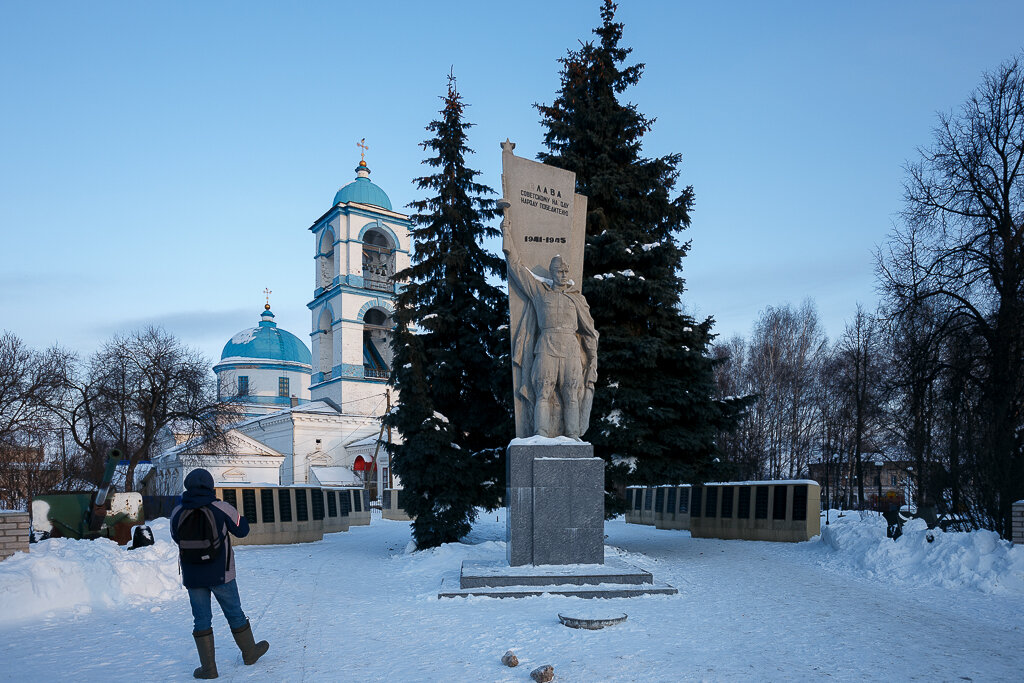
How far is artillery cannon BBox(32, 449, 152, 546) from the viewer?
1136 centimetres

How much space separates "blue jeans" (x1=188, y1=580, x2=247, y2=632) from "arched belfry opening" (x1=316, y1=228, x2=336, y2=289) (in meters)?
44.8

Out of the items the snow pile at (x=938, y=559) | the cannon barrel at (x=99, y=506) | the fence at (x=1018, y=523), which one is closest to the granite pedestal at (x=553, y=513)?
the snow pile at (x=938, y=559)

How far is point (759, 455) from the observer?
101 feet

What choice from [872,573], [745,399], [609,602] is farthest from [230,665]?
[745,399]

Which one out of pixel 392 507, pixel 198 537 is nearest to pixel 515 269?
pixel 198 537

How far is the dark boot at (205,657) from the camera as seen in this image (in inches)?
198

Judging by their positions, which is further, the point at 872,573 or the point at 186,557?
the point at 872,573

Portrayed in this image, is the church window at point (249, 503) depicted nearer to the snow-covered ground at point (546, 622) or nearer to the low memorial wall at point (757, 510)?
the snow-covered ground at point (546, 622)

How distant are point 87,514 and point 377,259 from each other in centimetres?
3971

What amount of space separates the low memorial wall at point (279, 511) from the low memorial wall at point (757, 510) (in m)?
8.40

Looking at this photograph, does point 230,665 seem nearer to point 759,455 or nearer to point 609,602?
point 609,602

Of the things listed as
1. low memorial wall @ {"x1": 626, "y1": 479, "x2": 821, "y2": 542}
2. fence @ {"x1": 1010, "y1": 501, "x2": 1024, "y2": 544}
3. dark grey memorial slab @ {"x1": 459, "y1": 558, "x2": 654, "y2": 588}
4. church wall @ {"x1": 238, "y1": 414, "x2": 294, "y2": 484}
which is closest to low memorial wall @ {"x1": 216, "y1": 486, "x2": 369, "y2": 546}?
low memorial wall @ {"x1": 626, "y1": 479, "x2": 821, "y2": 542}

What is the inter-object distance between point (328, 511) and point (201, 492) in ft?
52.4

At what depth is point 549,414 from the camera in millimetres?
9859
